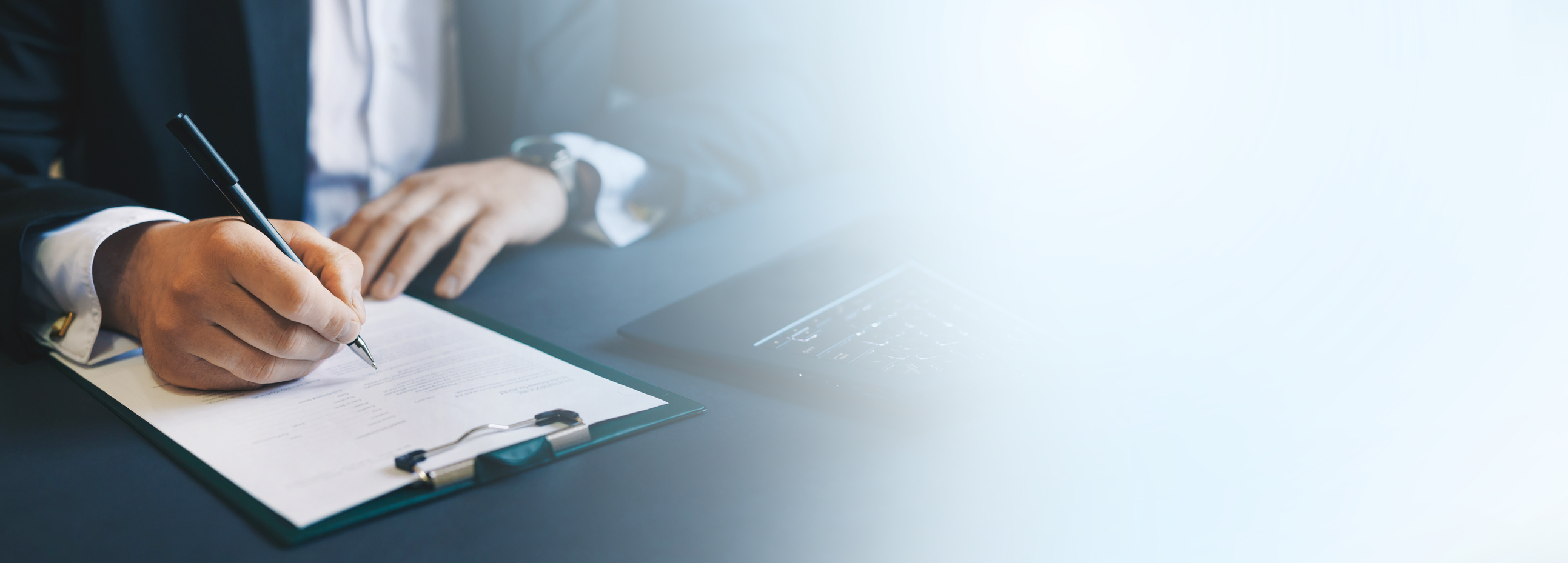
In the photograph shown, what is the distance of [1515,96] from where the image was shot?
1.62 ft

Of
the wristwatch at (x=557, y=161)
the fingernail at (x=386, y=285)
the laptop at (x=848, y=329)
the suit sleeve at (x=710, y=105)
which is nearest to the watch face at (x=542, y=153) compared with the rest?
the wristwatch at (x=557, y=161)

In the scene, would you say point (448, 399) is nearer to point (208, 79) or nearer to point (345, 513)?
point (345, 513)

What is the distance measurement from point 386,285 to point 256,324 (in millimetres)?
231

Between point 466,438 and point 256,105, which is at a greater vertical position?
point 256,105

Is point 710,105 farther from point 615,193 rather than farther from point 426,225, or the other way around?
point 426,225

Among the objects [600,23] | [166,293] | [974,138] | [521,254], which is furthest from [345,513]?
[600,23]

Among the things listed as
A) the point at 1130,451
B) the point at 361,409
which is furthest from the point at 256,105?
the point at 1130,451

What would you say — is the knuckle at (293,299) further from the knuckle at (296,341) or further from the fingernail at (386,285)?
the fingernail at (386,285)

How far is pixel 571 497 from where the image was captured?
40 centimetres

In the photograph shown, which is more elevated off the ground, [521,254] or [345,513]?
[521,254]

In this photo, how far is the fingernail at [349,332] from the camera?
49 cm

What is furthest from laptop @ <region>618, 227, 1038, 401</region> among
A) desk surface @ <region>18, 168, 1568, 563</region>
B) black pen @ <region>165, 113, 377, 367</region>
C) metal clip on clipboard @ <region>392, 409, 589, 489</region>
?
black pen @ <region>165, 113, 377, 367</region>

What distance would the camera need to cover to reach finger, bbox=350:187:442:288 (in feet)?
2.39

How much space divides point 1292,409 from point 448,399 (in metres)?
0.52
